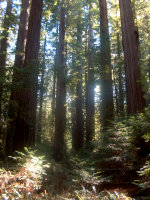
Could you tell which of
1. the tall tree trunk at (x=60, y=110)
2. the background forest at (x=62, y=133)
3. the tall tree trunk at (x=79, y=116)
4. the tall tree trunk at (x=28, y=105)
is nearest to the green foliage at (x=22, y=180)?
the background forest at (x=62, y=133)

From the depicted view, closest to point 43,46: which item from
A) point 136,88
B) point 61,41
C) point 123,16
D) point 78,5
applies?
point 78,5

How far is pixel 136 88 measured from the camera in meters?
6.93

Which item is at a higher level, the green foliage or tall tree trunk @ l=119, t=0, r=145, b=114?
tall tree trunk @ l=119, t=0, r=145, b=114

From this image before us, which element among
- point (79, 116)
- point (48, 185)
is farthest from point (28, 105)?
point (79, 116)

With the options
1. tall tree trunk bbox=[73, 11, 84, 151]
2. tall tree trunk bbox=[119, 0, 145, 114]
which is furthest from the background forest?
tall tree trunk bbox=[73, 11, 84, 151]

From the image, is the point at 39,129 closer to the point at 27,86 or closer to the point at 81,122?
the point at 81,122

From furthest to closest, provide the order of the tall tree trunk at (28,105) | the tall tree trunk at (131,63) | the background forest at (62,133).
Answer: the tall tree trunk at (28,105) < the tall tree trunk at (131,63) < the background forest at (62,133)

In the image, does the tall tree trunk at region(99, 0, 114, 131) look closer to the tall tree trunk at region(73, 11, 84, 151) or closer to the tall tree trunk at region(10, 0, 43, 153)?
the tall tree trunk at region(10, 0, 43, 153)

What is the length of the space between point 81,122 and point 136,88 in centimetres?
961

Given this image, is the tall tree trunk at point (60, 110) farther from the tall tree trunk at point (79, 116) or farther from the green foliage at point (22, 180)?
the green foliage at point (22, 180)

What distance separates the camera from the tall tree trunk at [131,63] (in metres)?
6.86

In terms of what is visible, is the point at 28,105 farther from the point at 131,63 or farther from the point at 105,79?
the point at 105,79

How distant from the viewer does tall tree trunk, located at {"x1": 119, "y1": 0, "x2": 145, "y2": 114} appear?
686 centimetres

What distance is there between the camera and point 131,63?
7379 millimetres
